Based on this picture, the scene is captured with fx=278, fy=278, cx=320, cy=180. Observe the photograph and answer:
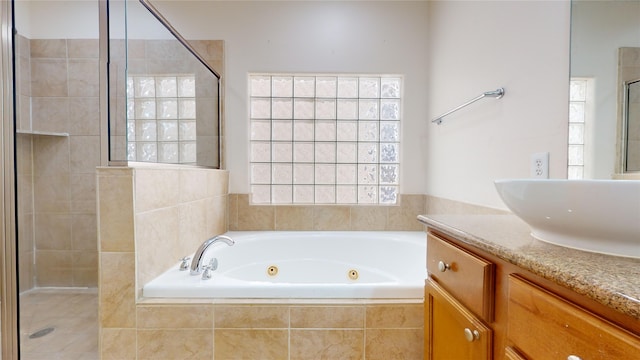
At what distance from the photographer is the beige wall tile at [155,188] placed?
1.25m

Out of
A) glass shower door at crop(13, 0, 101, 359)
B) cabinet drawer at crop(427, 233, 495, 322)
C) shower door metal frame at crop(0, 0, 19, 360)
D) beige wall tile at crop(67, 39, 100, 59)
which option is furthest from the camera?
beige wall tile at crop(67, 39, 100, 59)

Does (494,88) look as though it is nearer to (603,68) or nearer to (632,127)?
(603,68)

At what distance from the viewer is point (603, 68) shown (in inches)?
35.6

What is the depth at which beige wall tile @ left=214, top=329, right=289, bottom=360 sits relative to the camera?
3.93 ft

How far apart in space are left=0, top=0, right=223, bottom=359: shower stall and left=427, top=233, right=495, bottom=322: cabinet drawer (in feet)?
4.79

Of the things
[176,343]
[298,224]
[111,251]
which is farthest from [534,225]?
[298,224]

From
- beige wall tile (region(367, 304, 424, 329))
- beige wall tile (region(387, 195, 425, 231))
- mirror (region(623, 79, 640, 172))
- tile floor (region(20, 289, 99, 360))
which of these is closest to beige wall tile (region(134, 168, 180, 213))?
tile floor (region(20, 289, 99, 360))

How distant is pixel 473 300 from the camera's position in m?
0.70

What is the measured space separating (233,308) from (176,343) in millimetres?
285

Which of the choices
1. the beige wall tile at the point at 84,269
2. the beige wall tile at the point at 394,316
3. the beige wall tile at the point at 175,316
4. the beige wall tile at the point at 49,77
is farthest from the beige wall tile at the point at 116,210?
the beige wall tile at the point at 49,77

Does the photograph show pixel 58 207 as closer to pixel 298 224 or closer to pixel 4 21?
pixel 4 21

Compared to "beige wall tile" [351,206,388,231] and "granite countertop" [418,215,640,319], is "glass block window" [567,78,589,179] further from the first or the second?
"beige wall tile" [351,206,388,231]

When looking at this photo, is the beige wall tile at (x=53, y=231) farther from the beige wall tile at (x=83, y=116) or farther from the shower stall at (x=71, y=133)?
the beige wall tile at (x=83, y=116)

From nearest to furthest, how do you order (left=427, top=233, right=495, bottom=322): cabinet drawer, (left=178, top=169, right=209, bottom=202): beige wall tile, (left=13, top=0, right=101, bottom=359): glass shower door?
(left=427, top=233, right=495, bottom=322): cabinet drawer, (left=178, top=169, right=209, bottom=202): beige wall tile, (left=13, top=0, right=101, bottom=359): glass shower door
